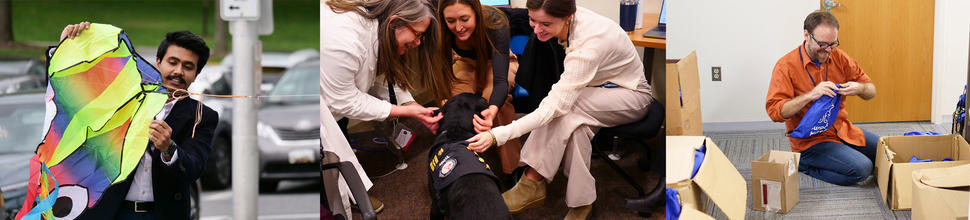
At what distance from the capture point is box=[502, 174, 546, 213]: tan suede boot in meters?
1.77

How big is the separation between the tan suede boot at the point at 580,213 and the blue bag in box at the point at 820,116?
750 mm

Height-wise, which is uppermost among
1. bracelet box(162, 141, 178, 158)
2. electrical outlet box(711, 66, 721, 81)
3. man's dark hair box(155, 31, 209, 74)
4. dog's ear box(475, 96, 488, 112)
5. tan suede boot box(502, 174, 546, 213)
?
man's dark hair box(155, 31, 209, 74)

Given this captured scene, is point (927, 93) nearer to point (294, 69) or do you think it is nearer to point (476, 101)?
point (476, 101)

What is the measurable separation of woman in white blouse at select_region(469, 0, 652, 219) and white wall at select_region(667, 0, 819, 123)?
294 mm

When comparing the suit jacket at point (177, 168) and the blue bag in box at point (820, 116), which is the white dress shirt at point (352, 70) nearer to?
the suit jacket at point (177, 168)

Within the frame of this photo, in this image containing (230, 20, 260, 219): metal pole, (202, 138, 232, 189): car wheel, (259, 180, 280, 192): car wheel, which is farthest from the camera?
(259, 180, 280, 192): car wheel

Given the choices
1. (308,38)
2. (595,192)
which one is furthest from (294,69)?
(595,192)

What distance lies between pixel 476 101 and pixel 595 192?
0.41m

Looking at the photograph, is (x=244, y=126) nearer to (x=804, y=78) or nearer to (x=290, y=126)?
(x=290, y=126)

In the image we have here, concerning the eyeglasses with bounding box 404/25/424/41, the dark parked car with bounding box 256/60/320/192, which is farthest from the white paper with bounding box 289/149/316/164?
the eyeglasses with bounding box 404/25/424/41

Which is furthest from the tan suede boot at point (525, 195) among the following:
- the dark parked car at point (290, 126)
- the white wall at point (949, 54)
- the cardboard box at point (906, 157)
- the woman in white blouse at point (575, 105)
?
the white wall at point (949, 54)

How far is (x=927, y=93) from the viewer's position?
6.69 ft

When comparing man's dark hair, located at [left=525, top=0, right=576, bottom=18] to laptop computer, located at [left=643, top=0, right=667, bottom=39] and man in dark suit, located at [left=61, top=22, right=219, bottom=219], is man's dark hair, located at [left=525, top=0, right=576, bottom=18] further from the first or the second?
man in dark suit, located at [left=61, top=22, right=219, bottom=219]

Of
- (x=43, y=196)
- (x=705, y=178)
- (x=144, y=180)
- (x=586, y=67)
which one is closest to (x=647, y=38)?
(x=586, y=67)
